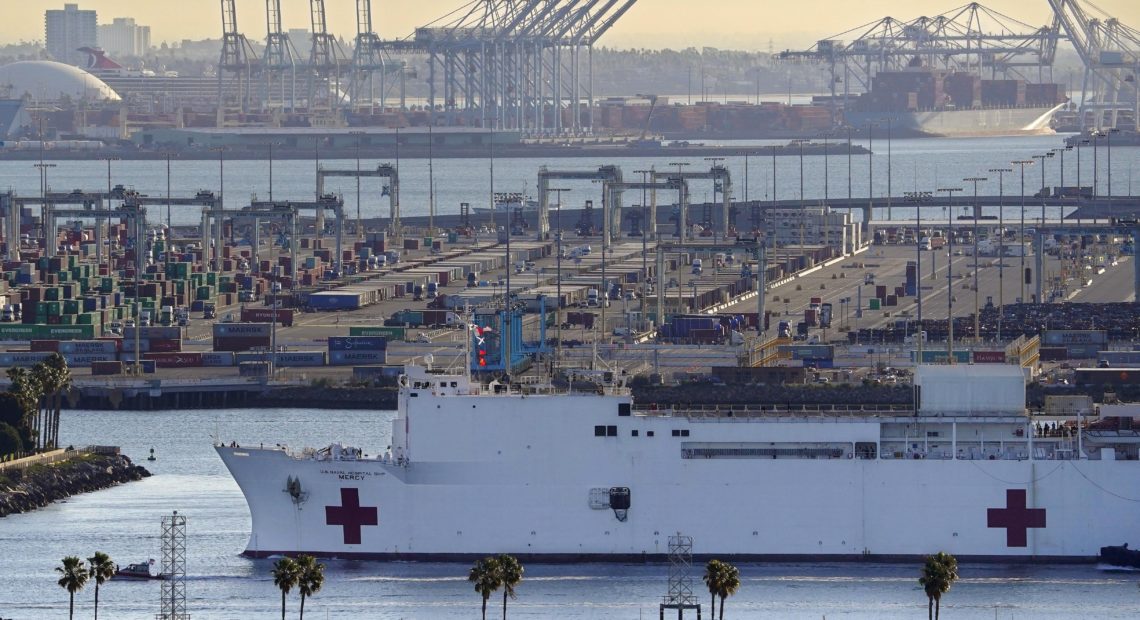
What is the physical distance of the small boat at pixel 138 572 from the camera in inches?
1147

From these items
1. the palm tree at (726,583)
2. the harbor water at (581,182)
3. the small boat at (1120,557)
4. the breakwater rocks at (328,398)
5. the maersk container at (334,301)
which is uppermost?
the harbor water at (581,182)

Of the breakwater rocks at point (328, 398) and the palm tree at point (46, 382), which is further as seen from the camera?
the breakwater rocks at point (328, 398)

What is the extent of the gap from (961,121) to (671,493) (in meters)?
166

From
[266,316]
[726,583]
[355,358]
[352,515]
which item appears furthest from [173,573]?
[266,316]

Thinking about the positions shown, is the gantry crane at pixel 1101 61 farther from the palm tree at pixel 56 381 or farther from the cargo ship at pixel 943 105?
the palm tree at pixel 56 381

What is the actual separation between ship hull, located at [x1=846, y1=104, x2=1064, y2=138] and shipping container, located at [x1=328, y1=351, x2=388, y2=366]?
136879mm

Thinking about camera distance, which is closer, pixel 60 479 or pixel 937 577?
pixel 937 577

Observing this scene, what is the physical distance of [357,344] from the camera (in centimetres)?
4878

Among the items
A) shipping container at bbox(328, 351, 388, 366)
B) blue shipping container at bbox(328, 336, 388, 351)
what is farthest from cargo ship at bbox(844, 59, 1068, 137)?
shipping container at bbox(328, 351, 388, 366)

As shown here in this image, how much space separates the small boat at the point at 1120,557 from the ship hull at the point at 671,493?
0.40 feet

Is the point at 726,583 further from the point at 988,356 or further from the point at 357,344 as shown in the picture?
the point at 357,344

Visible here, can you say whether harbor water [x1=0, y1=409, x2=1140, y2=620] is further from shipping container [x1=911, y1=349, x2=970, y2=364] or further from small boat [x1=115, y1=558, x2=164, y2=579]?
shipping container [x1=911, y1=349, x2=970, y2=364]

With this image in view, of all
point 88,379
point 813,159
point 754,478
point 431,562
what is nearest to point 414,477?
point 431,562

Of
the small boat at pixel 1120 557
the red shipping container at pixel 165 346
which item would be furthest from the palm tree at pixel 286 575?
the red shipping container at pixel 165 346
